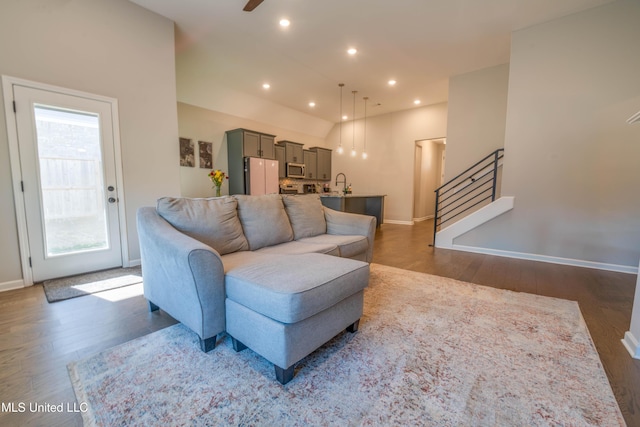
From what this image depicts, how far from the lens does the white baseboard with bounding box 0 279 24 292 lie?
246 cm

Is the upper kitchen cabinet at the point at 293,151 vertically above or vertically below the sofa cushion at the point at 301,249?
above

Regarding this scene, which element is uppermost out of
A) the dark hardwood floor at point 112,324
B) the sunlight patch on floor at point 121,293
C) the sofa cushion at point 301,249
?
the sofa cushion at point 301,249

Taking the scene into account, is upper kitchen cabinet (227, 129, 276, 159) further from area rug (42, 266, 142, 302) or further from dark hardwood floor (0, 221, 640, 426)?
dark hardwood floor (0, 221, 640, 426)

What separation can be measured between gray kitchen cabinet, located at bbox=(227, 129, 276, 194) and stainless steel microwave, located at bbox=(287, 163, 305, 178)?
993 millimetres

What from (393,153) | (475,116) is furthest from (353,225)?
(393,153)

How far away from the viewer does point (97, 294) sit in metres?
2.41

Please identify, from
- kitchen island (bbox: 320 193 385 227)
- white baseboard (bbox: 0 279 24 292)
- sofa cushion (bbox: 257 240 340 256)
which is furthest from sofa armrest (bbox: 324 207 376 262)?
white baseboard (bbox: 0 279 24 292)

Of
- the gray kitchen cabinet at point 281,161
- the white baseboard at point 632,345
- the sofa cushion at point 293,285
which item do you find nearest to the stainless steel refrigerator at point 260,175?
the gray kitchen cabinet at point 281,161

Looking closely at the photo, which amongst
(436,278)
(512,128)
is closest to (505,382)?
(436,278)

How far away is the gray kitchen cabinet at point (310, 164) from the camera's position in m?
7.86

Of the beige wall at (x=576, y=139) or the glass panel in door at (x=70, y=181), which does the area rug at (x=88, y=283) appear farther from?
the beige wall at (x=576, y=139)

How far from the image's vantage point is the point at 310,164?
800 cm

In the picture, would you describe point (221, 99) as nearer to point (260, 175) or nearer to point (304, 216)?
point (260, 175)

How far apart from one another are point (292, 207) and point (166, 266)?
1446 millimetres
